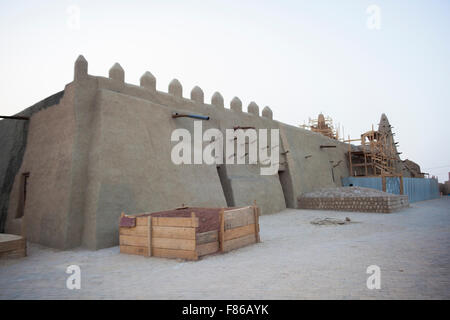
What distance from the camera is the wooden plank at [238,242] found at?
7861 millimetres

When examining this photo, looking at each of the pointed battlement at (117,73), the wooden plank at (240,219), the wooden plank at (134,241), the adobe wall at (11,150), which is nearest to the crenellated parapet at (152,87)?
the pointed battlement at (117,73)

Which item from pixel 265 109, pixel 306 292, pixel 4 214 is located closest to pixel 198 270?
pixel 306 292

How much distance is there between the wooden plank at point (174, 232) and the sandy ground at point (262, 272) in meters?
0.60

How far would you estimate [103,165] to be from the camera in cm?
989

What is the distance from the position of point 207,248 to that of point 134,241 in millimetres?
2039

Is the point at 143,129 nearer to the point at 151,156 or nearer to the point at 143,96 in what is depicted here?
the point at 151,156

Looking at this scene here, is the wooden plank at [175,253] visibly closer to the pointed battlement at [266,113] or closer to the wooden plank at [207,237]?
the wooden plank at [207,237]

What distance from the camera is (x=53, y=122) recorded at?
1134 cm

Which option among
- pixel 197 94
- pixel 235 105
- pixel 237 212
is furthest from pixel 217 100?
pixel 237 212

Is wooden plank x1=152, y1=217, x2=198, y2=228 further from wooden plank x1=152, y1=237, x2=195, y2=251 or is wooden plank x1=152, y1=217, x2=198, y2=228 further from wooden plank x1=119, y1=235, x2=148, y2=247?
wooden plank x1=119, y1=235, x2=148, y2=247

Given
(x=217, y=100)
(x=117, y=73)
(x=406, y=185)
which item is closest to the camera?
(x=117, y=73)

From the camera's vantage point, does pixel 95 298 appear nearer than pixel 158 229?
Yes

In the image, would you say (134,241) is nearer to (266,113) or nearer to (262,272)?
(262,272)

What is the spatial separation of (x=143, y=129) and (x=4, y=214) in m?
6.93
